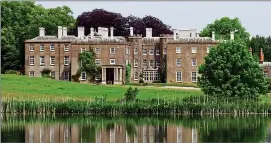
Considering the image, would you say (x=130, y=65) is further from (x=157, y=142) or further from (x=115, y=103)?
(x=157, y=142)

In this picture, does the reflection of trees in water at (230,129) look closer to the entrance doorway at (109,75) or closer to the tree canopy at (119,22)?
the entrance doorway at (109,75)

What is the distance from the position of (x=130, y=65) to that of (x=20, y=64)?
47.8 ft

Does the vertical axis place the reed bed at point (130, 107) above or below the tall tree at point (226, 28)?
below

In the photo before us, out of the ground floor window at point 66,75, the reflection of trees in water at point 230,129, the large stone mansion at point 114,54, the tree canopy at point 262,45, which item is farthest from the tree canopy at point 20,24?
the reflection of trees in water at point 230,129

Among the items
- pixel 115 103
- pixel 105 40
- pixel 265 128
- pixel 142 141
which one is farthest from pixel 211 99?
pixel 105 40

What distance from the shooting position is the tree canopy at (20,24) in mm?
97188

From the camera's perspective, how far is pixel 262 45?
107m

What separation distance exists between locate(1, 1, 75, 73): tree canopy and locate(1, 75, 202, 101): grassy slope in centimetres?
1668

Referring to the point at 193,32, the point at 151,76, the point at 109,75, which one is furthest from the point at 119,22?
the point at 109,75

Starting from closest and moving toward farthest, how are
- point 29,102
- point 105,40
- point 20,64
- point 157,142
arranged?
1. point 157,142
2. point 29,102
3. point 105,40
4. point 20,64

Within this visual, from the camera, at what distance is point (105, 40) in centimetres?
9050

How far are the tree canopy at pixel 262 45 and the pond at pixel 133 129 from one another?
163 ft

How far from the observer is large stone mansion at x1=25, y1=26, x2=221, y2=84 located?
3553 inches

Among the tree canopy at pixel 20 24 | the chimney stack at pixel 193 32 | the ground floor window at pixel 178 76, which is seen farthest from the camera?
the tree canopy at pixel 20 24
